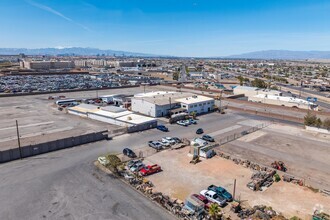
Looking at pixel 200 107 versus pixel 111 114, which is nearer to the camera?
pixel 111 114

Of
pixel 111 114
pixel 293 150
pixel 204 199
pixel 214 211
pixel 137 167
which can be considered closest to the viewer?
pixel 214 211

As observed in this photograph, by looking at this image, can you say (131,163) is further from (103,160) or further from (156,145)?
(156,145)

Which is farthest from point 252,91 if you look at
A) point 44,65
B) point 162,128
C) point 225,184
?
point 44,65

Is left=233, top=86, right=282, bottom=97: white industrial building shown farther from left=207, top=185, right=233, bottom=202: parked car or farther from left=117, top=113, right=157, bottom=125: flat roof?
left=207, top=185, right=233, bottom=202: parked car

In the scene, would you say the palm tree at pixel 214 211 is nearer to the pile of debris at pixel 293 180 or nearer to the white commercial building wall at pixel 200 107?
the pile of debris at pixel 293 180

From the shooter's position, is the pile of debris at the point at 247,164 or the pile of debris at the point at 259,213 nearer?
the pile of debris at the point at 259,213

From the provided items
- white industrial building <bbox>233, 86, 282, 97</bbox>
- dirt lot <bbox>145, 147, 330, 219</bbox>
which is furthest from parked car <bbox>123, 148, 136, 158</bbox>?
white industrial building <bbox>233, 86, 282, 97</bbox>

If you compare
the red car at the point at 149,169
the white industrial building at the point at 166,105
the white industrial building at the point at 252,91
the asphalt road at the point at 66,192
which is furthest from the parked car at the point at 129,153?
the white industrial building at the point at 252,91
